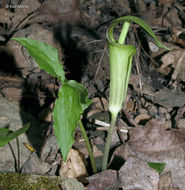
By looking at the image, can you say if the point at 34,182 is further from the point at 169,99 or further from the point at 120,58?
the point at 169,99

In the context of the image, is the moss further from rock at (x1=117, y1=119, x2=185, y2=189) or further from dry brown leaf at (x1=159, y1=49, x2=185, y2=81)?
dry brown leaf at (x1=159, y1=49, x2=185, y2=81)

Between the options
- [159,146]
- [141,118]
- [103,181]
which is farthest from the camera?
[141,118]

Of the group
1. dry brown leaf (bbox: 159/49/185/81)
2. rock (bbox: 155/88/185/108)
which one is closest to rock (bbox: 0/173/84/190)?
rock (bbox: 155/88/185/108)

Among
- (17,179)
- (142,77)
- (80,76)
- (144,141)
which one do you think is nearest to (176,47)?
(142,77)

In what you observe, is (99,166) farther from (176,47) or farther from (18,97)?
(176,47)

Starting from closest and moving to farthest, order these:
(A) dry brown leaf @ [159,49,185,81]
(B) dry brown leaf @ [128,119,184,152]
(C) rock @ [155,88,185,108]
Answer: (B) dry brown leaf @ [128,119,184,152]
(C) rock @ [155,88,185,108]
(A) dry brown leaf @ [159,49,185,81]

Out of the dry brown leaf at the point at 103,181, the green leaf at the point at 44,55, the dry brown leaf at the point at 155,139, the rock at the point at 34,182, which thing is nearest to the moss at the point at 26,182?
the rock at the point at 34,182

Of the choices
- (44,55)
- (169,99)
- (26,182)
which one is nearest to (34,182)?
(26,182)
